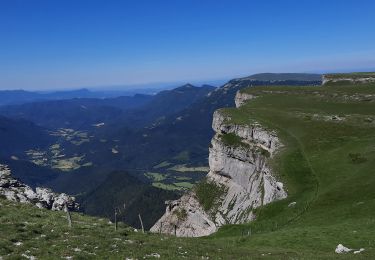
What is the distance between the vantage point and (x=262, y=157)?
111750 mm

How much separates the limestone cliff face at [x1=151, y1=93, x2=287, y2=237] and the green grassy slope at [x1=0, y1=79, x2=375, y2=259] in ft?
14.0

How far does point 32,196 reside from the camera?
63250 millimetres

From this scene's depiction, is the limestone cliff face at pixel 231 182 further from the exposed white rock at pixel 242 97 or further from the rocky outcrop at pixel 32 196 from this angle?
the rocky outcrop at pixel 32 196

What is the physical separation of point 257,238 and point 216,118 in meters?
100

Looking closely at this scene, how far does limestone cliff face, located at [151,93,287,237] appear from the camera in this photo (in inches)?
4237

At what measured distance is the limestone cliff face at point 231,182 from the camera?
353 feet

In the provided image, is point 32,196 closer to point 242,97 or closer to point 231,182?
point 231,182

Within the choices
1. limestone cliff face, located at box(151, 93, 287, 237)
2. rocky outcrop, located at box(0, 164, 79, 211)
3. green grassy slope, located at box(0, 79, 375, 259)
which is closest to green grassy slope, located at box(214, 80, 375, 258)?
green grassy slope, located at box(0, 79, 375, 259)

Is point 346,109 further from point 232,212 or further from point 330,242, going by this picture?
point 330,242

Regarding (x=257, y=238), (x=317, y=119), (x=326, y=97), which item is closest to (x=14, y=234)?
(x=257, y=238)

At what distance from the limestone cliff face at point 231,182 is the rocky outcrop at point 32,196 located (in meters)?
40.4

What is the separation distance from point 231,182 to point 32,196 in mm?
74228

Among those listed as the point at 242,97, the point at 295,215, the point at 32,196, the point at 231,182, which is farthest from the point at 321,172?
the point at 242,97

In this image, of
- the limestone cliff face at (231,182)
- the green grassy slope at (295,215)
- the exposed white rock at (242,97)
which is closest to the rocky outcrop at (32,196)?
the green grassy slope at (295,215)
